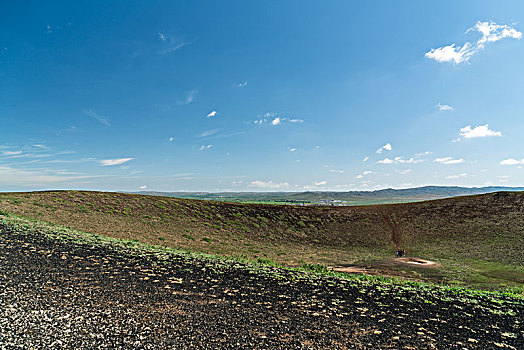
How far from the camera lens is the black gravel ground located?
898 cm

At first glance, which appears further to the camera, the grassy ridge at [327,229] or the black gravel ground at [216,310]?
the grassy ridge at [327,229]

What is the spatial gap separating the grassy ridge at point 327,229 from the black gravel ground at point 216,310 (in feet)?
44.1

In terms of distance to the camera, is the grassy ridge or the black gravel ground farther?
the grassy ridge

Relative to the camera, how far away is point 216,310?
11.7 m

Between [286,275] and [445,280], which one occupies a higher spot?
[286,275]

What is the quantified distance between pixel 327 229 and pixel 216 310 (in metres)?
51.4

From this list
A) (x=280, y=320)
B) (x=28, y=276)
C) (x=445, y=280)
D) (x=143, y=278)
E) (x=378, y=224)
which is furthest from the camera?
(x=378, y=224)

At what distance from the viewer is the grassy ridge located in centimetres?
3250

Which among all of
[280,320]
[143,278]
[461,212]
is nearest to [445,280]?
[280,320]

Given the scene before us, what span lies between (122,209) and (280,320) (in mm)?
49331

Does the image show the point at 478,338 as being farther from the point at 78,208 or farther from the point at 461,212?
the point at 461,212

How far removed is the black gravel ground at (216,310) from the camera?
8.98 metres

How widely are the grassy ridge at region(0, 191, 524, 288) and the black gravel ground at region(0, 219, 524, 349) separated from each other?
1344cm

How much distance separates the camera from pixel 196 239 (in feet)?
129
